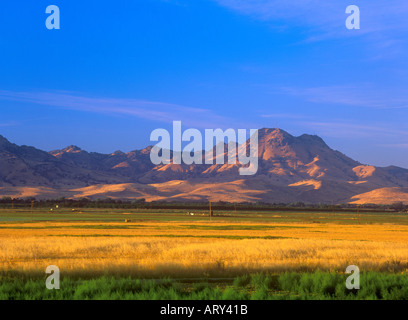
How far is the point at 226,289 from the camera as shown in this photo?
65.1ft

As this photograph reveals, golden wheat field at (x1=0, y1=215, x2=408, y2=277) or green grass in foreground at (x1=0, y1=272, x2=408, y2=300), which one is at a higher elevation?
green grass in foreground at (x1=0, y1=272, x2=408, y2=300)

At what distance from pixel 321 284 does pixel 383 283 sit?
230 centimetres

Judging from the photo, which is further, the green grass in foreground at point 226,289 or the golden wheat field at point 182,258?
the golden wheat field at point 182,258

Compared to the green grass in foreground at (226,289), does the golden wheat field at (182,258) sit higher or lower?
lower

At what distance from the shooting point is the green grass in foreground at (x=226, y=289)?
1900cm

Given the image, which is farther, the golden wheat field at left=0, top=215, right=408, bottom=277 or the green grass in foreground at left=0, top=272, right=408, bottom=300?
the golden wheat field at left=0, top=215, right=408, bottom=277

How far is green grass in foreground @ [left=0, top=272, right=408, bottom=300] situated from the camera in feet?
62.3

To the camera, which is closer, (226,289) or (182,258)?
(226,289)
